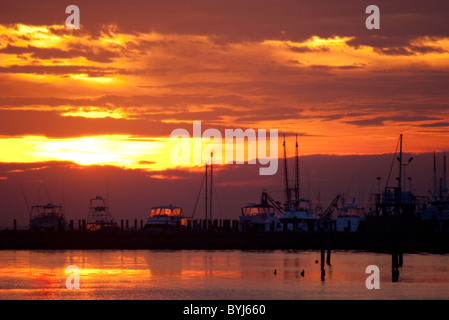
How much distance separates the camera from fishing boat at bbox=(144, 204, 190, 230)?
131500mm

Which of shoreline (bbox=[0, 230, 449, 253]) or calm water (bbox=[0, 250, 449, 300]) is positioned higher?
shoreline (bbox=[0, 230, 449, 253])

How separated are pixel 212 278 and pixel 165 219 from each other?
49.8 m

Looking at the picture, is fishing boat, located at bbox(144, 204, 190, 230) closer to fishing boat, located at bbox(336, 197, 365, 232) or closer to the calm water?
the calm water

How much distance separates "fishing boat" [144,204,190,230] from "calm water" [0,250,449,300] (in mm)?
11194

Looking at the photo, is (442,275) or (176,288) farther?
(442,275)

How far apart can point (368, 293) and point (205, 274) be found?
2452 centimetres

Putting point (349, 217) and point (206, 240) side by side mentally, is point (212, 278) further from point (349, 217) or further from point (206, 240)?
point (349, 217)

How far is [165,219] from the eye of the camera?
13150 cm

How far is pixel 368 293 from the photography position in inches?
2648

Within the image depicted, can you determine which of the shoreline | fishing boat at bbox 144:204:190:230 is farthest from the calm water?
fishing boat at bbox 144:204:190:230

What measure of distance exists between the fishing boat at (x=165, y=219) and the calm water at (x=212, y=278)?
36.7ft

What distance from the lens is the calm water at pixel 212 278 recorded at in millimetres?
67125
